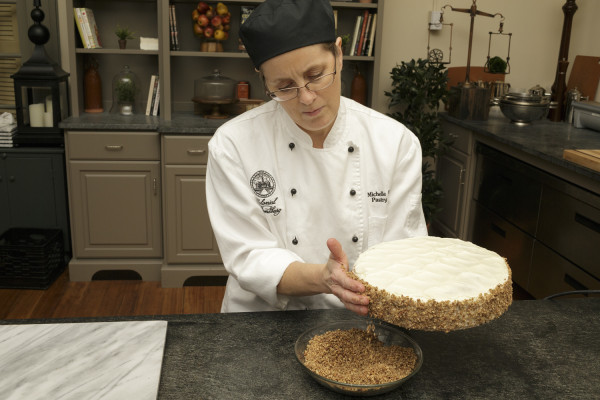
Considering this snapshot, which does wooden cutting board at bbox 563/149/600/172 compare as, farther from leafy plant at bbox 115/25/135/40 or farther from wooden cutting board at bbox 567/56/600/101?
leafy plant at bbox 115/25/135/40

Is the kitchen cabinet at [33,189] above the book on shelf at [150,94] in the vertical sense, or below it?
below

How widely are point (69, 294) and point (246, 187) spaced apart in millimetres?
2162

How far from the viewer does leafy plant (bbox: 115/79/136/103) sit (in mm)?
3342

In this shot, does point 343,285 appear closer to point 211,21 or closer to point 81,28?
point 211,21

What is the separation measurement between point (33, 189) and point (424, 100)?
7.49 feet

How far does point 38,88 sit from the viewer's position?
10.7 ft

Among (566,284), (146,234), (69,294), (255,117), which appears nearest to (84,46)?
(146,234)

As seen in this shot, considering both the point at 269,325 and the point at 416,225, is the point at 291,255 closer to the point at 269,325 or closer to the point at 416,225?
the point at 269,325

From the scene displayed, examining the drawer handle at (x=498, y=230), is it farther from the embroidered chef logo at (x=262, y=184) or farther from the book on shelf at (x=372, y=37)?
the embroidered chef logo at (x=262, y=184)

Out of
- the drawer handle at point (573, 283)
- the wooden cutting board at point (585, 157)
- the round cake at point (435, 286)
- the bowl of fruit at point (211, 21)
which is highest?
the bowl of fruit at point (211, 21)

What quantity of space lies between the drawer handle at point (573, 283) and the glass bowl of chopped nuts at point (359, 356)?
5.78 feet

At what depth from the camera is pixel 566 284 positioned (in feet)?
8.32

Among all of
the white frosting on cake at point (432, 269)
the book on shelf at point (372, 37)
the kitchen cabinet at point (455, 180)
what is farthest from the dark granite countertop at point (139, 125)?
the white frosting on cake at point (432, 269)

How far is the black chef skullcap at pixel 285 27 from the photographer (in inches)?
45.6
